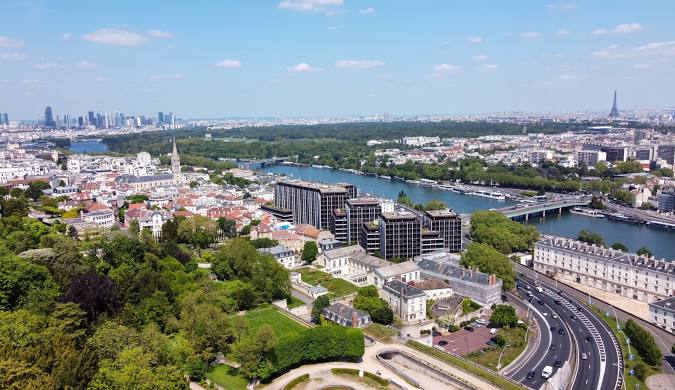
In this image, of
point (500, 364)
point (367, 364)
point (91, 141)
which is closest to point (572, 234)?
point (500, 364)

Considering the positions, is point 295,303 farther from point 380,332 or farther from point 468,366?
point 468,366

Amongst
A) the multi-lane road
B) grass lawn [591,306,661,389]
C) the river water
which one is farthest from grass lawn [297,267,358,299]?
the river water

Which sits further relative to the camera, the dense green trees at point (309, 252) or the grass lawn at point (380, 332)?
the dense green trees at point (309, 252)

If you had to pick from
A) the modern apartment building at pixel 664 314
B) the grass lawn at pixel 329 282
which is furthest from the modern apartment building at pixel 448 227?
the modern apartment building at pixel 664 314

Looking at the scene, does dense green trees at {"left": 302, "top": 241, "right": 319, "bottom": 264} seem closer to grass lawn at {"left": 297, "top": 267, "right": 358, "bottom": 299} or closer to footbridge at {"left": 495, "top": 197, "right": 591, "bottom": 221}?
grass lawn at {"left": 297, "top": 267, "right": 358, "bottom": 299}

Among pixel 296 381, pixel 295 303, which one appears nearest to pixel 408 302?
pixel 295 303

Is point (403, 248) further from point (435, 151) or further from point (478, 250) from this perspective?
point (435, 151)

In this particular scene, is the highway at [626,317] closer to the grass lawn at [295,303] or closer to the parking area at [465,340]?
the parking area at [465,340]
